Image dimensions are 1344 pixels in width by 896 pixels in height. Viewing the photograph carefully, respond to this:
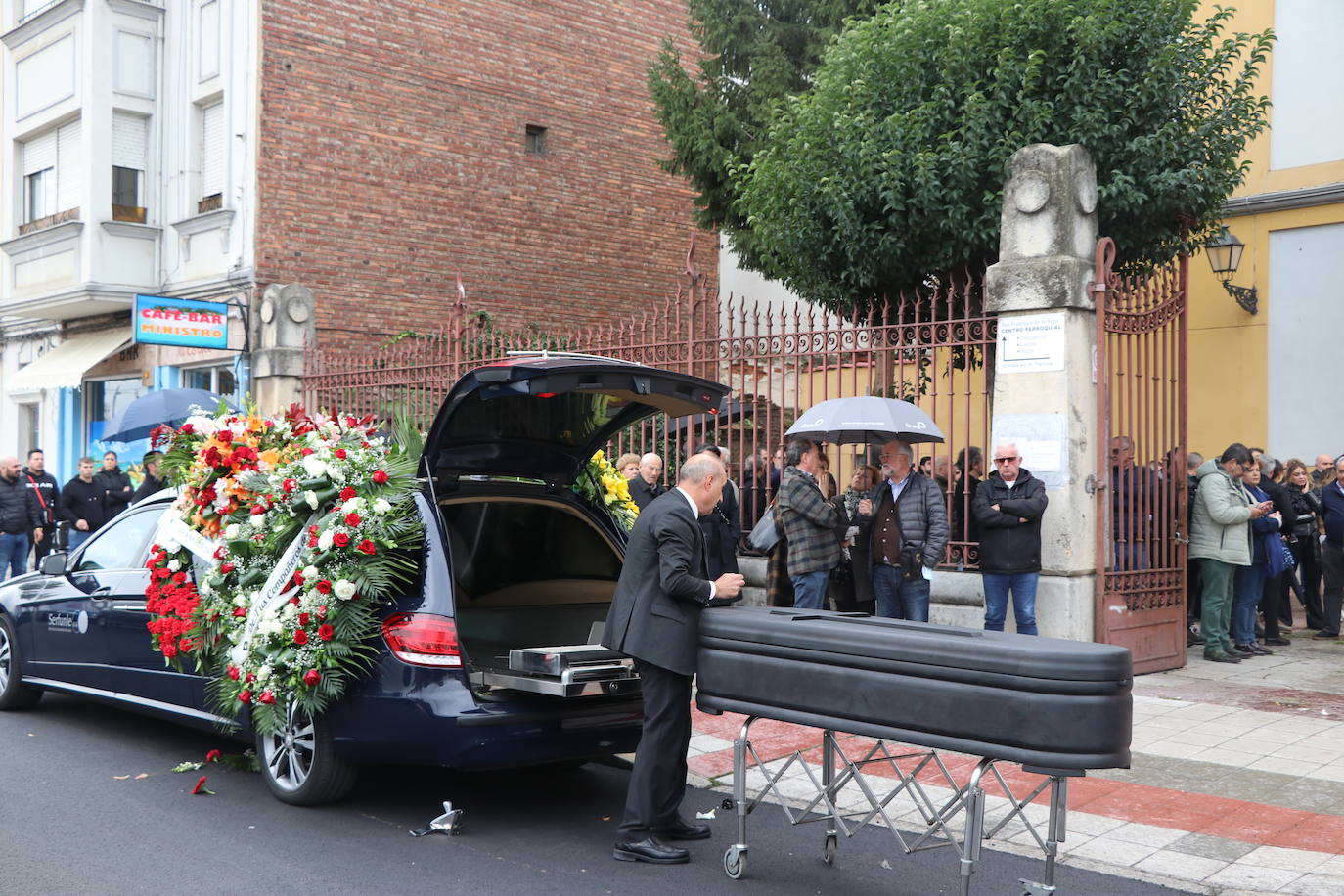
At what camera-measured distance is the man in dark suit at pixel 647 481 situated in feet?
33.9

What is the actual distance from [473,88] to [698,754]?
14.4 metres

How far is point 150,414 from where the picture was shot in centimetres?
1375

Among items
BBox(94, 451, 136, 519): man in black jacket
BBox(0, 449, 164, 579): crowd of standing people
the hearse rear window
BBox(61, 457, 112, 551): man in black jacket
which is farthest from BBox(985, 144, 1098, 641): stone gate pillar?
BBox(61, 457, 112, 551): man in black jacket

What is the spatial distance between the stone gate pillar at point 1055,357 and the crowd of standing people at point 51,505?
9.21 meters

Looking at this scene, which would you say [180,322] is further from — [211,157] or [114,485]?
[211,157]

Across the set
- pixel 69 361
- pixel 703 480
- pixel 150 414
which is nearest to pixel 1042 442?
pixel 703 480

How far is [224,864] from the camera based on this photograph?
5055 mm

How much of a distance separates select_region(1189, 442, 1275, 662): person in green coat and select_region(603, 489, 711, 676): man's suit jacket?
6.55 metres

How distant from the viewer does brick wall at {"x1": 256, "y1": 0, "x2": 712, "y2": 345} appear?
17.1 meters

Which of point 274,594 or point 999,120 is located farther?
point 999,120

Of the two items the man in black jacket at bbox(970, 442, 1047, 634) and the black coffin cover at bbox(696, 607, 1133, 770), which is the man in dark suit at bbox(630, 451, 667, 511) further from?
the black coffin cover at bbox(696, 607, 1133, 770)

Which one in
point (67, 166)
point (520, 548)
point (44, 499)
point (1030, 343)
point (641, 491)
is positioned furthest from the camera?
point (67, 166)

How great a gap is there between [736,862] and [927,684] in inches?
49.3

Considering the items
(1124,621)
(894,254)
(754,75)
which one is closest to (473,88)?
(754,75)
